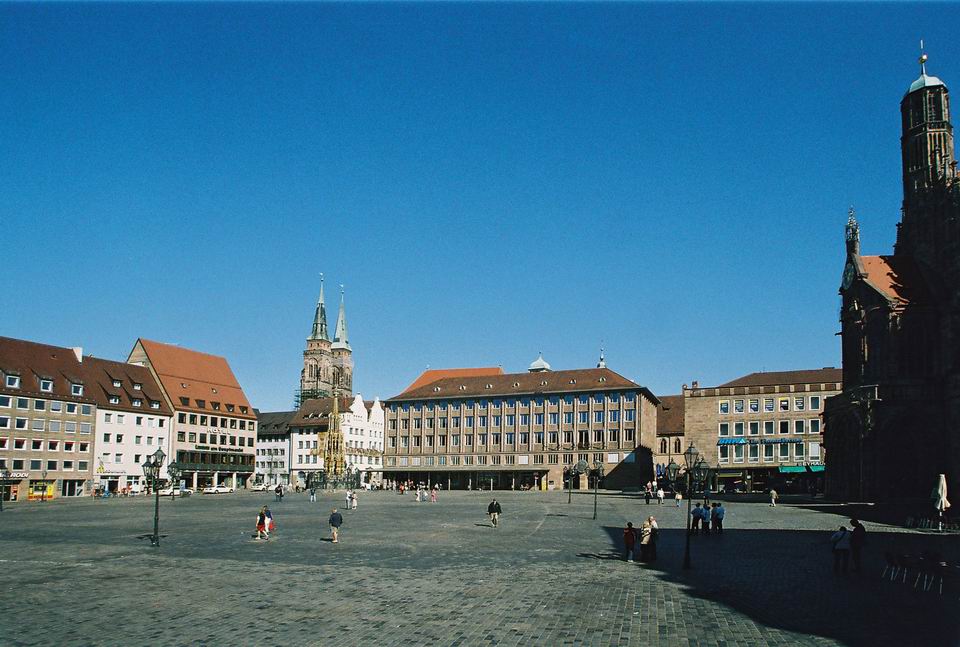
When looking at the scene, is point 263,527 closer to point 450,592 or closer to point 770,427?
point 450,592

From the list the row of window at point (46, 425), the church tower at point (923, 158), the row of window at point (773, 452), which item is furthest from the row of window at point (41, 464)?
the church tower at point (923, 158)

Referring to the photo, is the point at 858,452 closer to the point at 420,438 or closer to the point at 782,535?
the point at 782,535

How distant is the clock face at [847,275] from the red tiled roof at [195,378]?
73.1 metres

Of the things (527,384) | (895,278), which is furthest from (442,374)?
(895,278)

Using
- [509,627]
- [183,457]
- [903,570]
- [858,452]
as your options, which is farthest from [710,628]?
[183,457]

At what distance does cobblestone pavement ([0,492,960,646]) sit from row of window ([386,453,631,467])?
2735 inches

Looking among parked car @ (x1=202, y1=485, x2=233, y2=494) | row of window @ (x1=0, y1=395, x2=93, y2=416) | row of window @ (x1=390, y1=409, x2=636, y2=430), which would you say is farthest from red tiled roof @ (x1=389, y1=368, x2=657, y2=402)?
row of window @ (x1=0, y1=395, x2=93, y2=416)

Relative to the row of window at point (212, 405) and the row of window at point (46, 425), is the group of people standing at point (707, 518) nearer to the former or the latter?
the row of window at point (46, 425)

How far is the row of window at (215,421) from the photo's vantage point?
10269 centimetres

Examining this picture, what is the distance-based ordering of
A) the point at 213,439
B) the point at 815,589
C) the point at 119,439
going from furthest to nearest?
1. the point at 213,439
2. the point at 119,439
3. the point at 815,589

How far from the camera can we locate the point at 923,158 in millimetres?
75875

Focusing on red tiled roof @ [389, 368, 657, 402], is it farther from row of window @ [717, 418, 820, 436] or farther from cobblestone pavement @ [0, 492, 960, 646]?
cobblestone pavement @ [0, 492, 960, 646]

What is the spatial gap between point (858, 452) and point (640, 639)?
56318 mm

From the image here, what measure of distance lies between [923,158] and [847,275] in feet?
42.5
